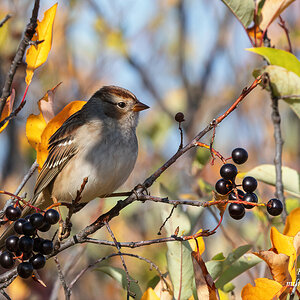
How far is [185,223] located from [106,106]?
1.33 meters

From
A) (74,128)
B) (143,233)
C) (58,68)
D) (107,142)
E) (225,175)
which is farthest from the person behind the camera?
(58,68)

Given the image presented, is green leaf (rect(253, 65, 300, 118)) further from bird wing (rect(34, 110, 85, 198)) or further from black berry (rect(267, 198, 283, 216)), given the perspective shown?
bird wing (rect(34, 110, 85, 198))

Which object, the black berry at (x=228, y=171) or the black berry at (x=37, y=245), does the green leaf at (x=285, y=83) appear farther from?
the black berry at (x=37, y=245)

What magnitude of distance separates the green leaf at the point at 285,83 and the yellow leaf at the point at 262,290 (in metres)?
1.20

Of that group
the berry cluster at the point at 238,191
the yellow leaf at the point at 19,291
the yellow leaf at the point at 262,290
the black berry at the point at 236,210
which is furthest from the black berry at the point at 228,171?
the yellow leaf at the point at 19,291

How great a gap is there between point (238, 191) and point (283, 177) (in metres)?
1.04

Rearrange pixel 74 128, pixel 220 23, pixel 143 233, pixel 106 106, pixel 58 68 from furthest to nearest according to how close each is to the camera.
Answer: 1. pixel 220 23
2. pixel 58 68
3. pixel 143 233
4. pixel 106 106
5. pixel 74 128

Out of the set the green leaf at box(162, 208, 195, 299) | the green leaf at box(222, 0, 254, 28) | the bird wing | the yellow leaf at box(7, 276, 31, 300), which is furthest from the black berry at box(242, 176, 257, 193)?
the yellow leaf at box(7, 276, 31, 300)

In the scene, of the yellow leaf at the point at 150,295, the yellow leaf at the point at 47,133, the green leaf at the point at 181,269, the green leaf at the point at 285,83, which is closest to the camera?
the yellow leaf at the point at 150,295

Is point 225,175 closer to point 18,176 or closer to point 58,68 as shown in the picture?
point 18,176

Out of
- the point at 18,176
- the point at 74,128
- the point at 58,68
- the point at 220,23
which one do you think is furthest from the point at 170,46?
the point at 74,128

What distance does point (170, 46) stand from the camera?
579 centimetres

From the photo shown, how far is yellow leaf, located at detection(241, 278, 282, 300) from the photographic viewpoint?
158cm

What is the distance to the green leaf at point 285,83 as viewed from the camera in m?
2.43
